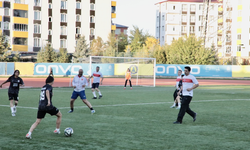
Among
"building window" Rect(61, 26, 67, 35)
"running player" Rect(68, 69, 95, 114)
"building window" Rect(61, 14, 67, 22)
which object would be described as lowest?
"running player" Rect(68, 69, 95, 114)

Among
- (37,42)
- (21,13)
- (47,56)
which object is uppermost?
(21,13)

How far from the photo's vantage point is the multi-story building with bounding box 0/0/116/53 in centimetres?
6625

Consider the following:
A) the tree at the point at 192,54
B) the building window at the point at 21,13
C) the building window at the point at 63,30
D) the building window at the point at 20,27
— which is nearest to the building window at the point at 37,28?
the building window at the point at 20,27

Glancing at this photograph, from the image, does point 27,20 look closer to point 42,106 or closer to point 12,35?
point 12,35

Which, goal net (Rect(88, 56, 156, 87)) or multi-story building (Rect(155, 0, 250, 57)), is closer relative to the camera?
goal net (Rect(88, 56, 156, 87))

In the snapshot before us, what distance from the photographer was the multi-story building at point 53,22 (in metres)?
66.2

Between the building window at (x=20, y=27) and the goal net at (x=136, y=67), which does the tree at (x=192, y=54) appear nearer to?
the goal net at (x=136, y=67)

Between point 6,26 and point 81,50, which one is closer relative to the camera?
point 6,26

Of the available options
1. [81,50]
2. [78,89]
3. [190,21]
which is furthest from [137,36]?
[78,89]

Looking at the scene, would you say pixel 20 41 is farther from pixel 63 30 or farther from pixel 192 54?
pixel 192 54

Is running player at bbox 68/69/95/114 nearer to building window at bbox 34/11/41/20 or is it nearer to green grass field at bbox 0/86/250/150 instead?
green grass field at bbox 0/86/250/150

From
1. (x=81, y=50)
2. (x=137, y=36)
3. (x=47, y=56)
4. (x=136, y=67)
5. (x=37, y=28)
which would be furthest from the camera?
(x=137, y=36)

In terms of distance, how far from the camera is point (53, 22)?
70.6 metres

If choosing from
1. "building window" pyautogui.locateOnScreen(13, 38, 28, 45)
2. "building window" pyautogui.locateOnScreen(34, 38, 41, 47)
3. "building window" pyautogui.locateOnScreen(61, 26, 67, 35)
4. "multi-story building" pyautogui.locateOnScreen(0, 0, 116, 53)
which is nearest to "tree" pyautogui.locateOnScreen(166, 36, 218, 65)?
"multi-story building" pyautogui.locateOnScreen(0, 0, 116, 53)
